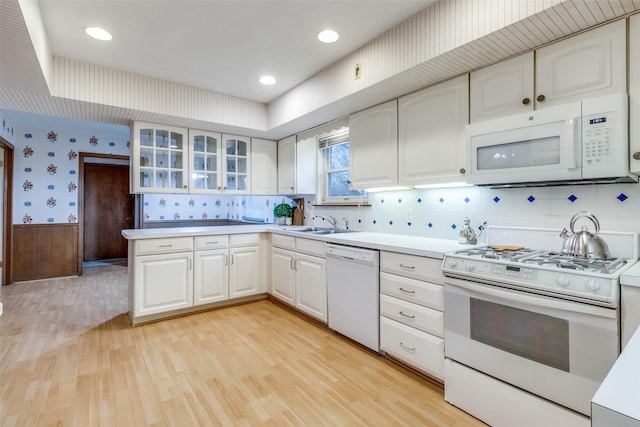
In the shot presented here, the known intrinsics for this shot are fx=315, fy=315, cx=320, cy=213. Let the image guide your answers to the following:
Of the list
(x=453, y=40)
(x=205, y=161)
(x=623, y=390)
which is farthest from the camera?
(x=205, y=161)

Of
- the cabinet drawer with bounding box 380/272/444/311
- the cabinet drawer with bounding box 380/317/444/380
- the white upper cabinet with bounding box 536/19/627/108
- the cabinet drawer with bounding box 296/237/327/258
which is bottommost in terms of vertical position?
the cabinet drawer with bounding box 380/317/444/380

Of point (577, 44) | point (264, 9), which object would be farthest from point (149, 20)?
point (577, 44)

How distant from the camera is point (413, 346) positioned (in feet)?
6.81

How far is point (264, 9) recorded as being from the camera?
2031 mm

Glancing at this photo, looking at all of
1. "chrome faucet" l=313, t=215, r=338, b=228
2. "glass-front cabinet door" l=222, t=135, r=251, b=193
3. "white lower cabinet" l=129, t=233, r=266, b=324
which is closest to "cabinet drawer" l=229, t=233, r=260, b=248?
"white lower cabinet" l=129, t=233, r=266, b=324

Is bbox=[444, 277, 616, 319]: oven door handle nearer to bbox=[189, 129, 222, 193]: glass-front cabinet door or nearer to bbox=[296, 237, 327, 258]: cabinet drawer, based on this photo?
bbox=[296, 237, 327, 258]: cabinet drawer

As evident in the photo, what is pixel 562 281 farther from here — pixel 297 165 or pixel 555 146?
pixel 297 165

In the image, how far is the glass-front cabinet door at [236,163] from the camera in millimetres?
3955

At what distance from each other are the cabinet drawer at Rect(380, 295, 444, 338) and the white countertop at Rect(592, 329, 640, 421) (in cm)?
135

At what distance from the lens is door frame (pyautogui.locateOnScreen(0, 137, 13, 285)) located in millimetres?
4441

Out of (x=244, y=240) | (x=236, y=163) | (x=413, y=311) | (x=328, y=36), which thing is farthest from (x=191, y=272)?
(x=328, y=36)

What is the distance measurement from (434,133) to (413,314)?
51.2 inches

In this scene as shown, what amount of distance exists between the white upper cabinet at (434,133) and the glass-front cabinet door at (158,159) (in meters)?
2.48

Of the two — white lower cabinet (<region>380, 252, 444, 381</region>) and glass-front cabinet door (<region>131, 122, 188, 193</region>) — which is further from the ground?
glass-front cabinet door (<region>131, 122, 188, 193</region>)
